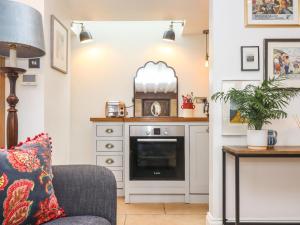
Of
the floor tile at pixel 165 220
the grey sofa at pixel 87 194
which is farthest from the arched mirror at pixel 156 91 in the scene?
the grey sofa at pixel 87 194

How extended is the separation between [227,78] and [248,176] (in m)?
0.86

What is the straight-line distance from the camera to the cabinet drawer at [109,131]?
3.68m

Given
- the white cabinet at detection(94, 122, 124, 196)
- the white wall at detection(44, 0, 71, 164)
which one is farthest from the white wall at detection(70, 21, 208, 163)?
the white wall at detection(44, 0, 71, 164)

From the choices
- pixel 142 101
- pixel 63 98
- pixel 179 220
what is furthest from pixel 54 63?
pixel 179 220

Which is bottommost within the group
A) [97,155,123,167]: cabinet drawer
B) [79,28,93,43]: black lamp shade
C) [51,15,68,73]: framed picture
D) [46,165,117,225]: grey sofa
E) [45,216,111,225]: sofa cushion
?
[97,155,123,167]: cabinet drawer

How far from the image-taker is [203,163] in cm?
349

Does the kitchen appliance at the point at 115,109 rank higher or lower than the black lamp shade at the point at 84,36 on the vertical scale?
lower

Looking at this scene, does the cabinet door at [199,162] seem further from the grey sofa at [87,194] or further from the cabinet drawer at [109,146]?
the grey sofa at [87,194]

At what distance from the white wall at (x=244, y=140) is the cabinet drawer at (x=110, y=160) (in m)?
1.42

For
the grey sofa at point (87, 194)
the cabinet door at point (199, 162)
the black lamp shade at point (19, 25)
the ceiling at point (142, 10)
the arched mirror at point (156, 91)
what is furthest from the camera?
the arched mirror at point (156, 91)

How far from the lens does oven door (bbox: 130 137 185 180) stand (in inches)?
139

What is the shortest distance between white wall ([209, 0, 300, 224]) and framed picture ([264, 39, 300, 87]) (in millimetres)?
57

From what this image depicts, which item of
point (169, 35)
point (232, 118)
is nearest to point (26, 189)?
point (232, 118)

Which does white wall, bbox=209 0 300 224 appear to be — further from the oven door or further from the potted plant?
the oven door
